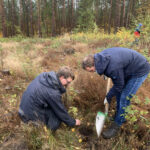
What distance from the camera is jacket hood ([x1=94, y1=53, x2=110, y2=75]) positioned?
1702 mm

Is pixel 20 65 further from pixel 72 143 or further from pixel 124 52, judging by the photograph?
pixel 124 52

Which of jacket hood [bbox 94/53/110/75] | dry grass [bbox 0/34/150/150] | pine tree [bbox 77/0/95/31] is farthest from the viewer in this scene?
pine tree [bbox 77/0/95/31]

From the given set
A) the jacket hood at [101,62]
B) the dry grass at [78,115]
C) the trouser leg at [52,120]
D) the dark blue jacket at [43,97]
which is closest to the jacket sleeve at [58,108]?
the dark blue jacket at [43,97]

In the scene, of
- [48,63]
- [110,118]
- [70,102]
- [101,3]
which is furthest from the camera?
[101,3]

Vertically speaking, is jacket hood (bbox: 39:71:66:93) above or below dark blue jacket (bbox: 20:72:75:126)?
above

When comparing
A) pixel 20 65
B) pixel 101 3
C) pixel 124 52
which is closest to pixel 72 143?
pixel 124 52

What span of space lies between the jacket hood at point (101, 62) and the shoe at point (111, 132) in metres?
0.99

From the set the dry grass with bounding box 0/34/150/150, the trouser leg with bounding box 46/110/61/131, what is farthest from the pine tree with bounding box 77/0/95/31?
the trouser leg with bounding box 46/110/61/131

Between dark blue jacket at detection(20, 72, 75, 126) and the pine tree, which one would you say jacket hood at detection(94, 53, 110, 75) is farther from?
the pine tree

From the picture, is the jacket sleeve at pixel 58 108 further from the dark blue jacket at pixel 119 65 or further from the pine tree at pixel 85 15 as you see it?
the pine tree at pixel 85 15

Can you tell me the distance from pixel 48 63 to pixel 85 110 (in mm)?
2677

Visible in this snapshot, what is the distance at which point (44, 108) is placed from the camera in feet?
6.61

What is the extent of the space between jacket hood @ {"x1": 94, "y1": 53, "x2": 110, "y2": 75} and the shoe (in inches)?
38.9

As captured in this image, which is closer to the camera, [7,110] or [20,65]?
[7,110]
